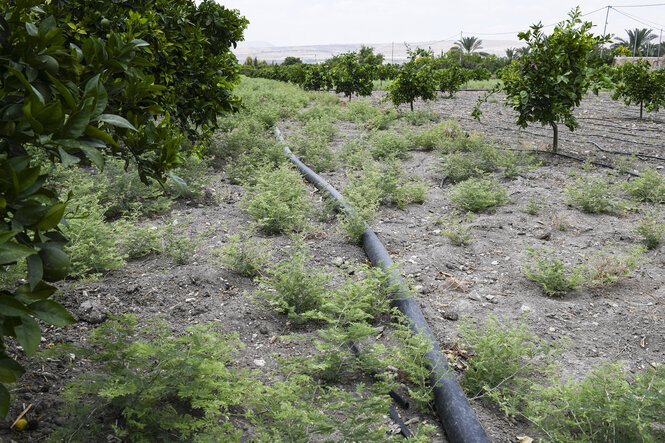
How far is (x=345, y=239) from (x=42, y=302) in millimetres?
3669

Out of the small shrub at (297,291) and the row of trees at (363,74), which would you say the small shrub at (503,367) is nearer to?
the small shrub at (297,291)

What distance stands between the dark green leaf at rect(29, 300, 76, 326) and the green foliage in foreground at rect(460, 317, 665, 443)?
6.61 feet

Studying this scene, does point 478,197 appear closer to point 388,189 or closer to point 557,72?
point 388,189

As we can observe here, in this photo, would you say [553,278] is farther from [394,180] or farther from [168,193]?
[168,193]

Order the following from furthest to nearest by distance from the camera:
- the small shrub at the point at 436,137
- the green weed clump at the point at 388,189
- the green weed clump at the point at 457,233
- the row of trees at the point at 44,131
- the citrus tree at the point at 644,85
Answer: the citrus tree at the point at 644,85 → the small shrub at the point at 436,137 → the green weed clump at the point at 388,189 → the green weed clump at the point at 457,233 → the row of trees at the point at 44,131

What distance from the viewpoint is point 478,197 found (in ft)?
17.8

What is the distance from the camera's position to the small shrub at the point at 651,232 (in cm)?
428

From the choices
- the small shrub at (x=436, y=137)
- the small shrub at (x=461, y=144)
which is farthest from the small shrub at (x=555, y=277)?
the small shrub at (x=436, y=137)

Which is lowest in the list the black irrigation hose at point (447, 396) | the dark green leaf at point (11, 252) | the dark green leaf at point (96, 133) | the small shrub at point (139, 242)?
the black irrigation hose at point (447, 396)

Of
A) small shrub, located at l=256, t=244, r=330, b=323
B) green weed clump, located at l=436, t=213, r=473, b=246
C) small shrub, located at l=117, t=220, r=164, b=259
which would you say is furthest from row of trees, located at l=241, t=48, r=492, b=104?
small shrub, located at l=256, t=244, r=330, b=323

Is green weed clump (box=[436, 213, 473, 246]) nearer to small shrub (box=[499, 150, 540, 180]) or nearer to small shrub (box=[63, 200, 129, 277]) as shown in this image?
small shrub (box=[499, 150, 540, 180])

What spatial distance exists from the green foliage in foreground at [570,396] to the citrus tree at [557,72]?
603 cm

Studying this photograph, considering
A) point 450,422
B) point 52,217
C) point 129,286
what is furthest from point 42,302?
point 129,286

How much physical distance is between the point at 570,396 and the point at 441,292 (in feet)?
5.29
